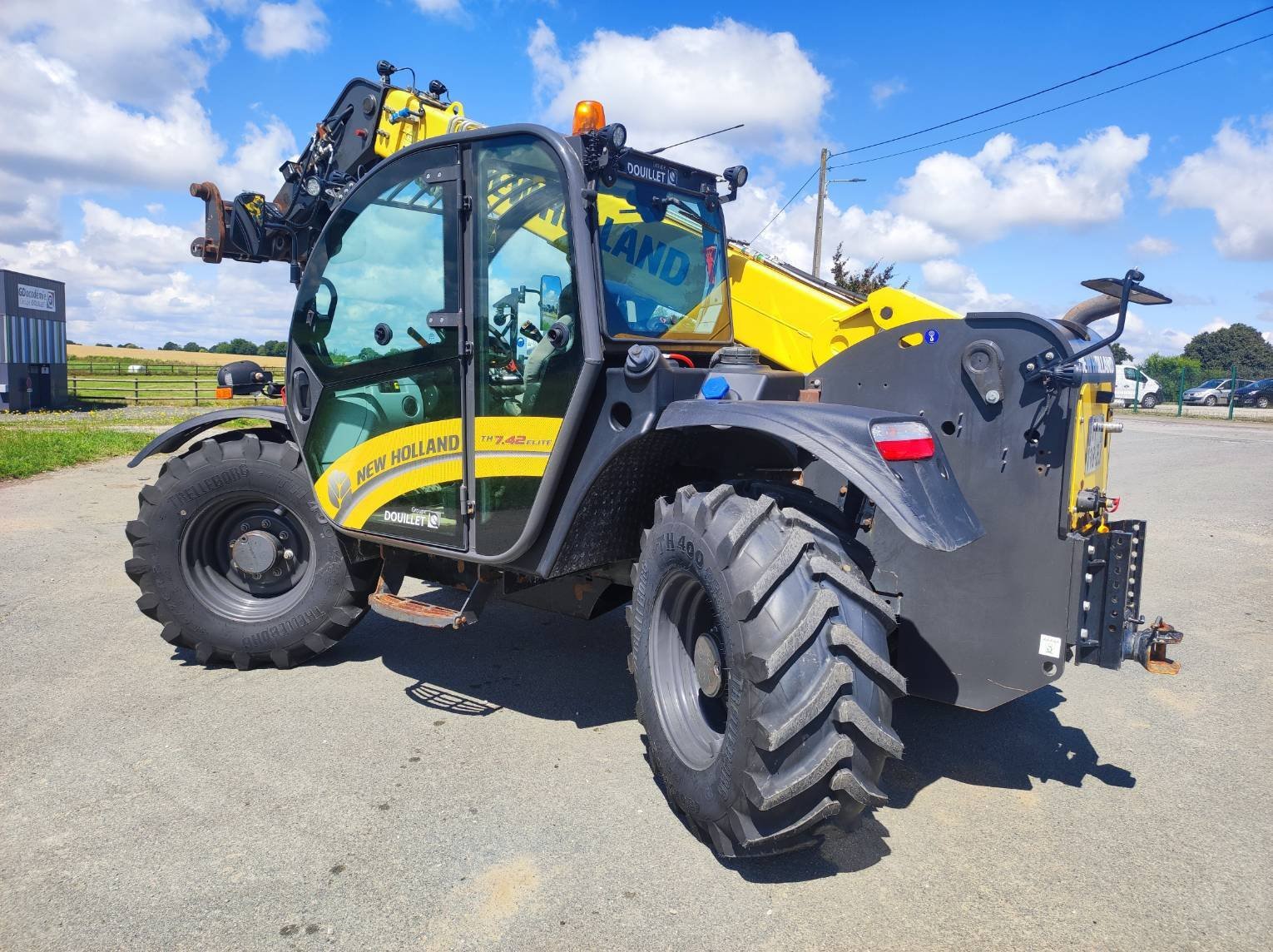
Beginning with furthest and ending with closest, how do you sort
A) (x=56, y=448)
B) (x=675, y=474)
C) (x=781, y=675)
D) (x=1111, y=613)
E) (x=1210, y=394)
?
(x=1210, y=394) < (x=56, y=448) < (x=675, y=474) < (x=1111, y=613) < (x=781, y=675)

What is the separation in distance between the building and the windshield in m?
26.1

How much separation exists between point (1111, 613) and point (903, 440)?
1074 millimetres

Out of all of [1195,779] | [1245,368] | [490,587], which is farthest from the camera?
[1245,368]

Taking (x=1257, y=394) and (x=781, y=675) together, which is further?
(x=1257, y=394)

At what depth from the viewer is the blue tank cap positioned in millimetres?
3473

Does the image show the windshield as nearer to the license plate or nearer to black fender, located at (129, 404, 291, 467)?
the license plate

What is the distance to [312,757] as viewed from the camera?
386cm

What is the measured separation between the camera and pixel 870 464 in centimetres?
291

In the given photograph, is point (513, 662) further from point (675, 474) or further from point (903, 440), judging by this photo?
point (903, 440)

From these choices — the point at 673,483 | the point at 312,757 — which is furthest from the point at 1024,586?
the point at 312,757

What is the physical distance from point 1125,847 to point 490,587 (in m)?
2.78

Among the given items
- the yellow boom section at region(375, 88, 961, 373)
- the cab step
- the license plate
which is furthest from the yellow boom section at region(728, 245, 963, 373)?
the cab step

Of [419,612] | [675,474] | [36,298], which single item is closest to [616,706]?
[419,612]

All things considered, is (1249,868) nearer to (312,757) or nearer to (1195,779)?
(1195,779)
